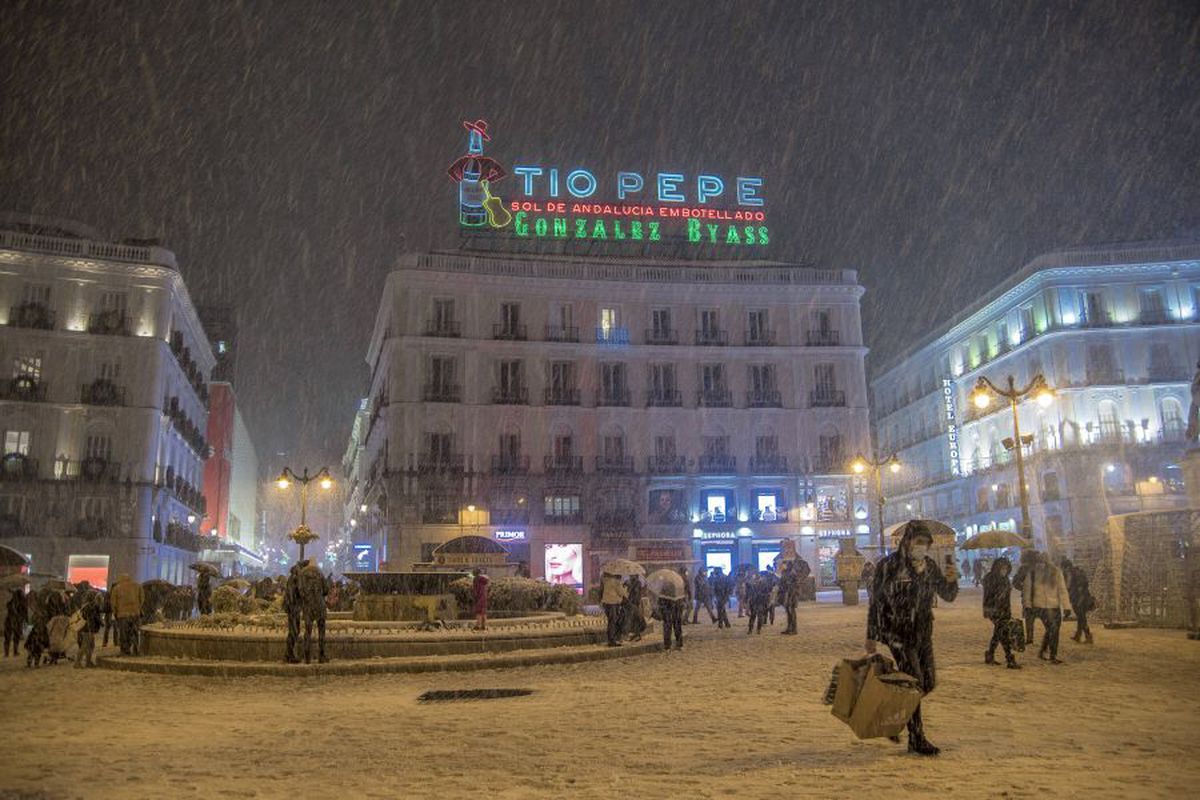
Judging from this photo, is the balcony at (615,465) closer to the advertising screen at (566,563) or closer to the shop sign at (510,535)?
the advertising screen at (566,563)

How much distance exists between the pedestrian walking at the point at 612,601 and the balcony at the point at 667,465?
28.7 metres

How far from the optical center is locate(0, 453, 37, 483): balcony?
121ft

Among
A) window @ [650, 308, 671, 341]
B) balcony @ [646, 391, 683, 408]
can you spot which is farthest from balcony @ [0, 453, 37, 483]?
window @ [650, 308, 671, 341]

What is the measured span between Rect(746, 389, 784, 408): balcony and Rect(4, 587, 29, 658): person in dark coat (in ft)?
113

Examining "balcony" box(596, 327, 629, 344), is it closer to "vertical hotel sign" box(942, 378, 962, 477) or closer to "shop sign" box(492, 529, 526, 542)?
"shop sign" box(492, 529, 526, 542)

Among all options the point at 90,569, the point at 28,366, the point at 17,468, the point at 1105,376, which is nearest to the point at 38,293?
the point at 28,366

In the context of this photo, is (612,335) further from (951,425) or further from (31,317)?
(31,317)

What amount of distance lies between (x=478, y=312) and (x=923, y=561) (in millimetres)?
39359

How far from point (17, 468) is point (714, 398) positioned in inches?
1256

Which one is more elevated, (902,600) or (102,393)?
(102,393)

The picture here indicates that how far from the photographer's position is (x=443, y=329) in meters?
44.4

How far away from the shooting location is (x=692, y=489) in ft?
148

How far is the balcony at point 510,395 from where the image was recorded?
44.2 meters

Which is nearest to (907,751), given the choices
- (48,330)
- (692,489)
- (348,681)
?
(348,681)
